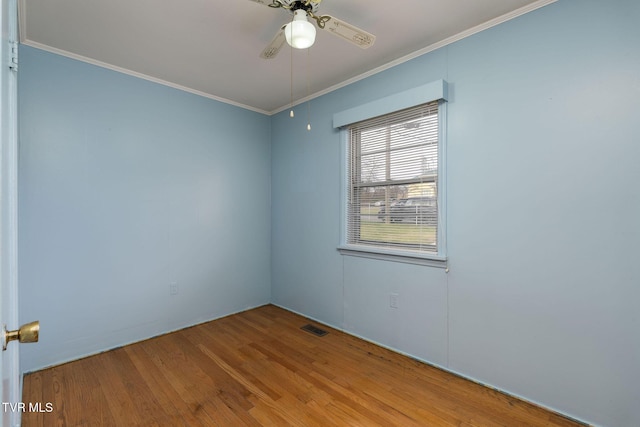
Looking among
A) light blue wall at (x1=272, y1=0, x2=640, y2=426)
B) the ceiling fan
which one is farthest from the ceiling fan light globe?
light blue wall at (x1=272, y1=0, x2=640, y2=426)

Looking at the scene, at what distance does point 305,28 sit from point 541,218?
1.88 metres

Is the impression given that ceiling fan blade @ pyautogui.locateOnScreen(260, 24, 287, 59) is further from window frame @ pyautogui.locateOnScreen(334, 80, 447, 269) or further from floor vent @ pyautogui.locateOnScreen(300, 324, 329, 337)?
floor vent @ pyautogui.locateOnScreen(300, 324, 329, 337)

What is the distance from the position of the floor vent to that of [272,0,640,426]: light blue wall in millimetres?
733

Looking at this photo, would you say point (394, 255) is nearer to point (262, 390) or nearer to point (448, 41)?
point (262, 390)

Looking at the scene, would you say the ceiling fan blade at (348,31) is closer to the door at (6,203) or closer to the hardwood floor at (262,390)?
the door at (6,203)

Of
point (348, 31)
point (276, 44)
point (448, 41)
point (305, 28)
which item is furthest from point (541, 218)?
point (276, 44)

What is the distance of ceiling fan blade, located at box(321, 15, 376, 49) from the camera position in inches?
64.4

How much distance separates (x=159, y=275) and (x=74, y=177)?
1.16m

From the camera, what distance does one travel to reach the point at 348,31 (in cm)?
172

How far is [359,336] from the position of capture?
2.94 m

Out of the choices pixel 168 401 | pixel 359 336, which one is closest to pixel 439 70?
pixel 359 336

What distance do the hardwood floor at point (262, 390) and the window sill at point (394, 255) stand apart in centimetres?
84

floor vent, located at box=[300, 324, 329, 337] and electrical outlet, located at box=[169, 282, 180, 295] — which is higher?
electrical outlet, located at box=[169, 282, 180, 295]

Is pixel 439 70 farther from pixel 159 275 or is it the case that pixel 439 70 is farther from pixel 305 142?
pixel 159 275
